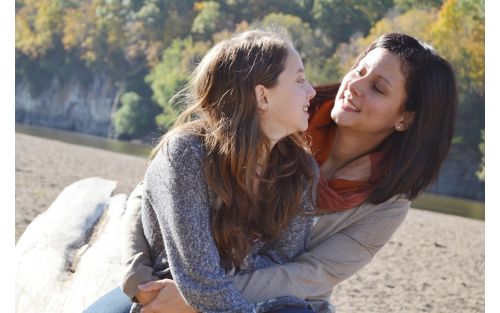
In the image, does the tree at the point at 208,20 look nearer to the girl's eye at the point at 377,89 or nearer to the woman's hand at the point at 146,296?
the girl's eye at the point at 377,89

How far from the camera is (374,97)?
352 centimetres

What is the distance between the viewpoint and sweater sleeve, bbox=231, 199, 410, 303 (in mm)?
3072

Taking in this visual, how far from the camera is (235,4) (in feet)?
179

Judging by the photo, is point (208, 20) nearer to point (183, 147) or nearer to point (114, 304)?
point (114, 304)

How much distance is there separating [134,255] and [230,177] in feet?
1.53

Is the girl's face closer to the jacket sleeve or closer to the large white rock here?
the jacket sleeve

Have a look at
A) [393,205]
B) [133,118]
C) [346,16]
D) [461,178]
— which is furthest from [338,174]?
[133,118]

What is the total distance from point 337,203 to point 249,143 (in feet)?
1.74

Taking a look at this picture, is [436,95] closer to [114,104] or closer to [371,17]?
[371,17]

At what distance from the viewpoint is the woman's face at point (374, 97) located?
3.51m

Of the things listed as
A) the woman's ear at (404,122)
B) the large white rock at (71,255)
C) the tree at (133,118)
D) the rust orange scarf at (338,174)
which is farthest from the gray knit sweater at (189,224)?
the tree at (133,118)

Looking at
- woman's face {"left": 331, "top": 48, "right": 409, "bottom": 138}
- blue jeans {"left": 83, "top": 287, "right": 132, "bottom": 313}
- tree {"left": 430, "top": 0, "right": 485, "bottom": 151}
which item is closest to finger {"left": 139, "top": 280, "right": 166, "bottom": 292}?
blue jeans {"left": 83, "top": 287, "right": 132, "bottom": 313}

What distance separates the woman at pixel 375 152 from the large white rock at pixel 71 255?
112 cm

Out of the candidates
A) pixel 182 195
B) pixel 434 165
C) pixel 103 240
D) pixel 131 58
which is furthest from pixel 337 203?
pixel 131 58
